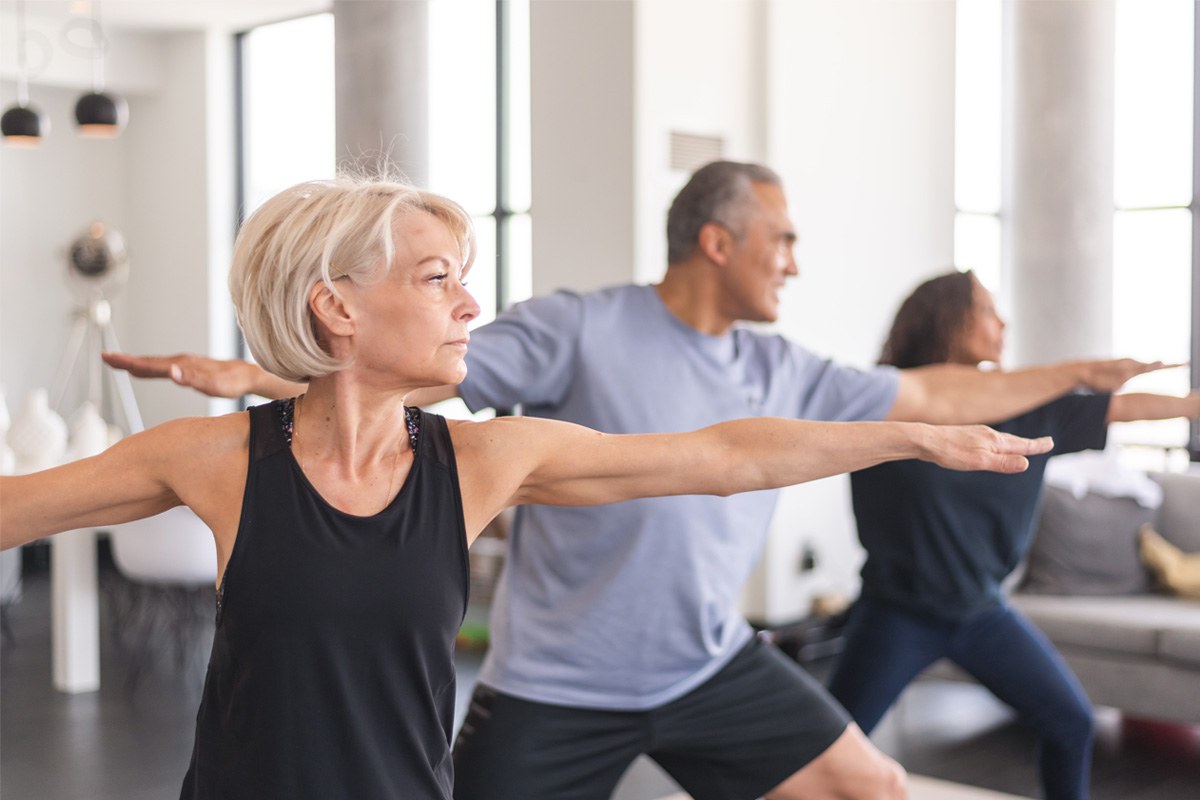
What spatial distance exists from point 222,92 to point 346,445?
7.29m

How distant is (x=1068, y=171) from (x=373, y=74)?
368 cm

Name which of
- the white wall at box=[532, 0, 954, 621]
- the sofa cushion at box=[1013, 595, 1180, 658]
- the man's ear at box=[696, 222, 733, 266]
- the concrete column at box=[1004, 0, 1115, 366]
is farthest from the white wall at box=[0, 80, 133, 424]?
the man's ear at box=[696, 222, 733, 266]

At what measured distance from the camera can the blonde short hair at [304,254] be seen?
1.41m

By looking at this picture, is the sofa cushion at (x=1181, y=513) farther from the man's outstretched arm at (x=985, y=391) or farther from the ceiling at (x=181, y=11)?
the ceiling at (x=181, y=11)

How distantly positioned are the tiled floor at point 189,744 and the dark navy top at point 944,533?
472mm

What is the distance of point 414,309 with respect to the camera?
1.45 m

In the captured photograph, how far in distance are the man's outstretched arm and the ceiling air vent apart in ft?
8.30

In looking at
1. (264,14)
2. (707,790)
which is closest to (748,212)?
(707,790)

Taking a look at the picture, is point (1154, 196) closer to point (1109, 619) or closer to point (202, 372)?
point (1109, 619)

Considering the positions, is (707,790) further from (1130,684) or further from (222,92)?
(222,92)

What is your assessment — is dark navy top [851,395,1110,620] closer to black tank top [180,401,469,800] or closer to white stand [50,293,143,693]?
black tank top [180,401,469,800]

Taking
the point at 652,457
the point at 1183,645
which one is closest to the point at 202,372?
the point at 652,457

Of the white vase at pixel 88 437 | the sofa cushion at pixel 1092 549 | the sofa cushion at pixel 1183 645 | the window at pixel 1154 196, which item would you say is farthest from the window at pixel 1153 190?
the white vase at pixel 88 437

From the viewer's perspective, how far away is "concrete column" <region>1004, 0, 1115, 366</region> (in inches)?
248
